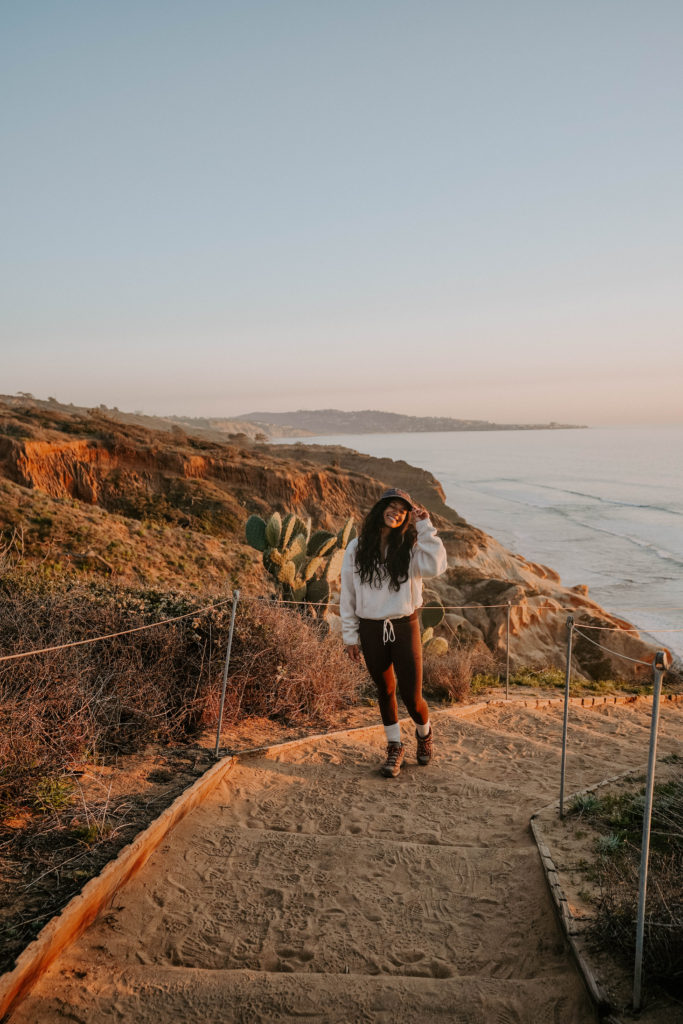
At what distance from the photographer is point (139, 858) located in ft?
13.0

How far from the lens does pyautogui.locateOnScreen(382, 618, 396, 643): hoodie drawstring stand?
5.26 metres

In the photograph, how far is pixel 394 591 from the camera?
5.18 m

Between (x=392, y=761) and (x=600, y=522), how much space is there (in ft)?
130

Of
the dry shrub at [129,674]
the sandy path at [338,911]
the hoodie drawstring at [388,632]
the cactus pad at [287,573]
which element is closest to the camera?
the sandy path at [338,911]

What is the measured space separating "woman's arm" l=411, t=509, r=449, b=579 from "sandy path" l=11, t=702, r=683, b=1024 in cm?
166

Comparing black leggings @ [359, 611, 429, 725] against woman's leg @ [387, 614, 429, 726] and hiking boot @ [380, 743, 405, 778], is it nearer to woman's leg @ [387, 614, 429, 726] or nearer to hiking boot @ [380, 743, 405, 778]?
woman's leg @ [387, 614, 429, 726]

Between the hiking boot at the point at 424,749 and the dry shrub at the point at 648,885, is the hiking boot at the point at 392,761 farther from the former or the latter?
the dry shrub at the point at 648,885

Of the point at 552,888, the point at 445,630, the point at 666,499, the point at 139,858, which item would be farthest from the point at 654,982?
the point at 666,499

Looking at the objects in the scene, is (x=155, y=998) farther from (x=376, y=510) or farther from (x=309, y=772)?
(x=376, y=510)

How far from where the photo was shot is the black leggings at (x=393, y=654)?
208 inches

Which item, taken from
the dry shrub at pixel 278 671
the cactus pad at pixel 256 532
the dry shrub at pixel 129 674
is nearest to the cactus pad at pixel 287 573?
the cactus pad at pixel 256 532

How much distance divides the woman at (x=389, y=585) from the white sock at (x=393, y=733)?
0.27 metres

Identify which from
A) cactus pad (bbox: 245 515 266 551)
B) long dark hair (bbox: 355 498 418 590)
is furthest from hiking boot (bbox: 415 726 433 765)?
cactus pad (bbox: 245 515 266 551)

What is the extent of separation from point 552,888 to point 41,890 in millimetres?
2573
